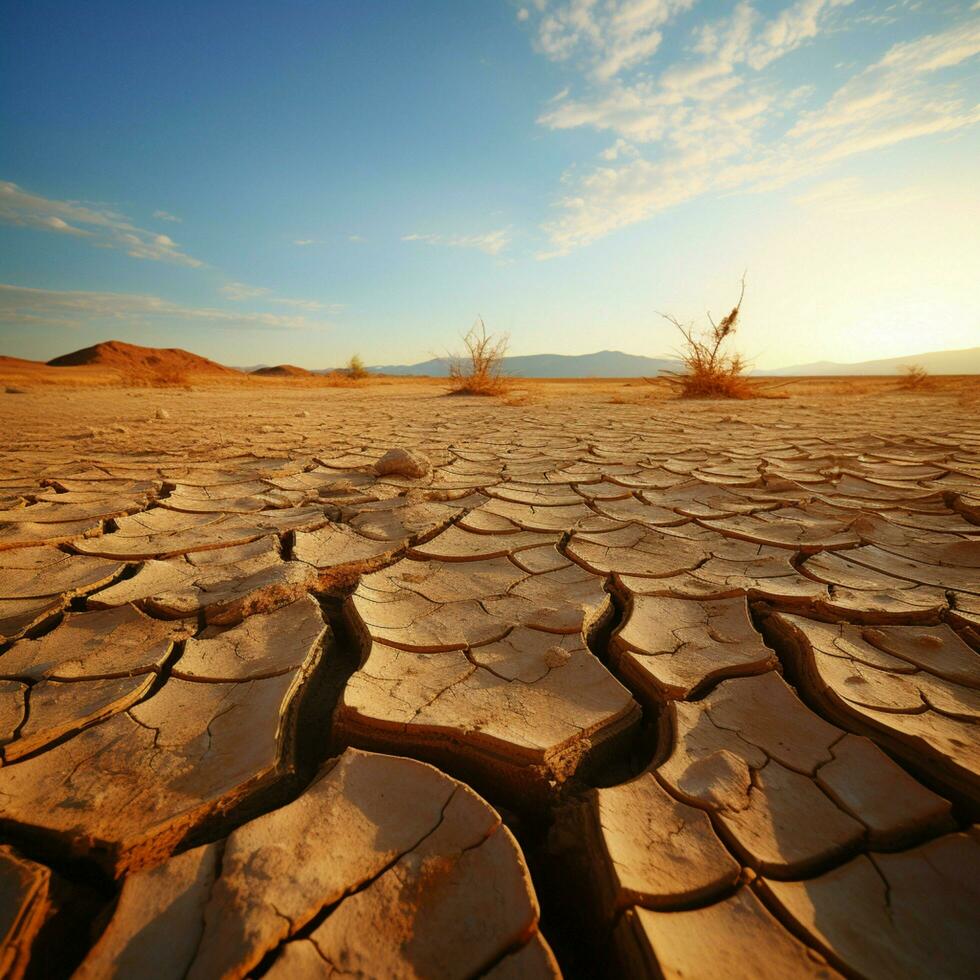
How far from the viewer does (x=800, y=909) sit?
0.54m

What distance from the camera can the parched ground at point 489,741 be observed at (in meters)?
0.52

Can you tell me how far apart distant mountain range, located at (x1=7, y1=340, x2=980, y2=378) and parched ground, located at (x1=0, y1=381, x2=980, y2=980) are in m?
5.32

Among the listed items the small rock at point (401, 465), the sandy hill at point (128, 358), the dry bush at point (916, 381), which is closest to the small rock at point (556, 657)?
the small rock at point (401, 465)

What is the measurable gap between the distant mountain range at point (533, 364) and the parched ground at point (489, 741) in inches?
209

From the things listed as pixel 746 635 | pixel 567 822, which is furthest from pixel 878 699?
pixel 567 822

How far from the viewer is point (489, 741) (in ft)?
2.55

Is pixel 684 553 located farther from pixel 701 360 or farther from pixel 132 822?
pixel 701 360

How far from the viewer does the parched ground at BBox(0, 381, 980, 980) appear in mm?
523

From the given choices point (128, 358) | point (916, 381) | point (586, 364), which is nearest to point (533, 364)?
point (586, 364)

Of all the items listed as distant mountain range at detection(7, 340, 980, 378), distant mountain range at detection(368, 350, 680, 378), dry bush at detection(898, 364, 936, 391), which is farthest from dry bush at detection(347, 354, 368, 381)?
distant mountain range at detection(368, 350, 680, 378)

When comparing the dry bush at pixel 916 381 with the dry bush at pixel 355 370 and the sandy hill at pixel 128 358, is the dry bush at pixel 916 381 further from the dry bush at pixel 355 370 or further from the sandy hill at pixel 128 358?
the sandy hill at pixel 128 358

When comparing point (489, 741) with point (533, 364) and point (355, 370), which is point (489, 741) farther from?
point (533, 364)

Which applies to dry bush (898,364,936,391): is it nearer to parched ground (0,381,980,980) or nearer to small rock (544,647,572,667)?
parched ground (0,381,980,980)

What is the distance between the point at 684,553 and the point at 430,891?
3.95ft
